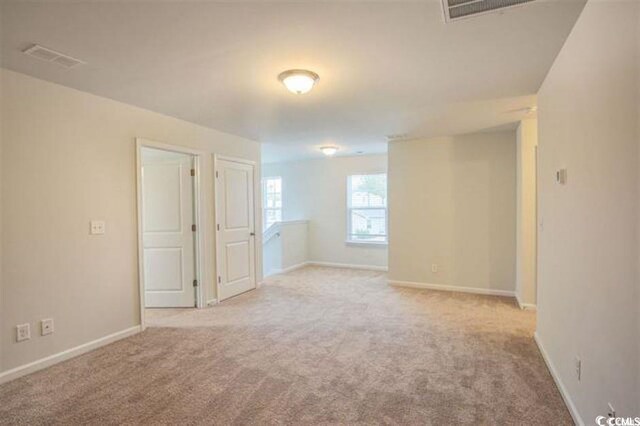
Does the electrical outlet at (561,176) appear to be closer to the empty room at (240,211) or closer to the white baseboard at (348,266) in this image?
the empty room at (240,211)

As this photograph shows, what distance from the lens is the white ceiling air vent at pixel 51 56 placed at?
2.21 m

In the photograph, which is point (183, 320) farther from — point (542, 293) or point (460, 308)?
point (542, 293)

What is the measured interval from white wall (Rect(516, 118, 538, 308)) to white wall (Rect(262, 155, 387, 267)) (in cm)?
286

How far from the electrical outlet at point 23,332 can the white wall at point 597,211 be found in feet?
12.3

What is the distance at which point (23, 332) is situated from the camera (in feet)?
8.53

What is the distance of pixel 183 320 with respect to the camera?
12.7 ft

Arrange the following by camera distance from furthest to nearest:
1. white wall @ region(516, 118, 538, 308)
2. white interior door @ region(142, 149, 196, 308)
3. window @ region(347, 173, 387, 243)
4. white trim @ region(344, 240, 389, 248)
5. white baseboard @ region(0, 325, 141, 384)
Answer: window @ region(347, 173, 387, 243) → white trim @ region(344, 240, 389, 248) → white interior door @ region(142, 149, 196, 308) → white wall @ region(516, 118, 538, 308) → white baseboard @ region(0, 325, 141, 384)

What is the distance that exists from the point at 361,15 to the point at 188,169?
3.15 metres

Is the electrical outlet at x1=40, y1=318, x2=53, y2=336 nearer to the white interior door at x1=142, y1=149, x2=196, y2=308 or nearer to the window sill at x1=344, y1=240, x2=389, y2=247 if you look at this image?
the white interior door at x1=142, y1=149, x2=196, y2=308

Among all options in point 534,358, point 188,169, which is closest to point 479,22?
point 534,358

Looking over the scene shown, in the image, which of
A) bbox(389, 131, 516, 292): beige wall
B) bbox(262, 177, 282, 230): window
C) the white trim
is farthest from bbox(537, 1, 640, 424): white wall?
bbox(262, 177, 282, 230): window

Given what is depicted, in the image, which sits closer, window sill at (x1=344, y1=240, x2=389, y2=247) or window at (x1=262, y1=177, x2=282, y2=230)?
window sill at (x1=344, y1=240, x2=389, y2=247)

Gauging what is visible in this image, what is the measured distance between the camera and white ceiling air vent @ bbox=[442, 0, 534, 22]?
1.72 metres

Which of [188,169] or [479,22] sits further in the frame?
[188,169]
